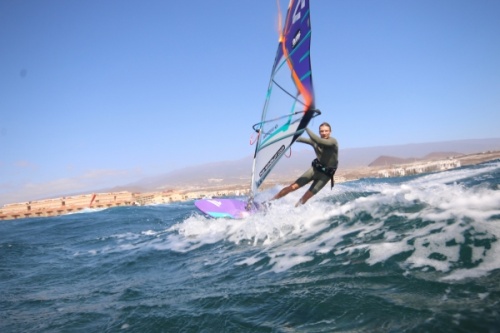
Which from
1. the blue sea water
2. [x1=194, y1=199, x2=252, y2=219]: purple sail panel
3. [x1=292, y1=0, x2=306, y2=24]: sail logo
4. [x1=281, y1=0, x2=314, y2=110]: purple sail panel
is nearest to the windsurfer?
the blue sea water

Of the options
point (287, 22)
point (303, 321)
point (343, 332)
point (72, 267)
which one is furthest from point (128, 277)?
point (287, 22)

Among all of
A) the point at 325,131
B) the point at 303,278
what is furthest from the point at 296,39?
the point at 303,278

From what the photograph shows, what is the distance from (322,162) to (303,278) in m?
4.69

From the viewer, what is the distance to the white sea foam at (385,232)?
3465mm

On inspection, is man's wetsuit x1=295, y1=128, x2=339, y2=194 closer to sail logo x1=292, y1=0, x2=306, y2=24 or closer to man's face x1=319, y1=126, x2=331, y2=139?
man's face x1=319, y1=126, x2=331, y2=139

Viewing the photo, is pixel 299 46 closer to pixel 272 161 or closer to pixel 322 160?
pixel 272 161

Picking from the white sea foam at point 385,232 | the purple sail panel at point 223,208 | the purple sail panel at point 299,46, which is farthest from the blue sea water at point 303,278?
the purple sail panel at point 299,46

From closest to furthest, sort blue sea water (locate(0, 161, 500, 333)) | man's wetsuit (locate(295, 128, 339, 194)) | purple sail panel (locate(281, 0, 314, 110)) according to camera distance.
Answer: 1. blue sea water (locate(0, 161, 500, 333))
2. purple sail panel (locate(281, 0, 314, 110))
3. man's wetsuit (locate(295, 128, 339, 194))

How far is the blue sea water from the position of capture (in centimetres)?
253

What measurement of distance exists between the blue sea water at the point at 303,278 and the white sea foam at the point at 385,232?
25 mm

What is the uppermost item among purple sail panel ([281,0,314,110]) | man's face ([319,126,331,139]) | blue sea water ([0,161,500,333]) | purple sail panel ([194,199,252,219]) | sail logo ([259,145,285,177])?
purple sail panel ([281,0,314,110])

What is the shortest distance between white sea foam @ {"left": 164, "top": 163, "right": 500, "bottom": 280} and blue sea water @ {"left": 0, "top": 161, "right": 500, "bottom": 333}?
0.08 ft

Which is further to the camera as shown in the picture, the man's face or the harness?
the harness

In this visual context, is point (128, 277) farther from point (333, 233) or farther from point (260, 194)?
point (260, 194)
